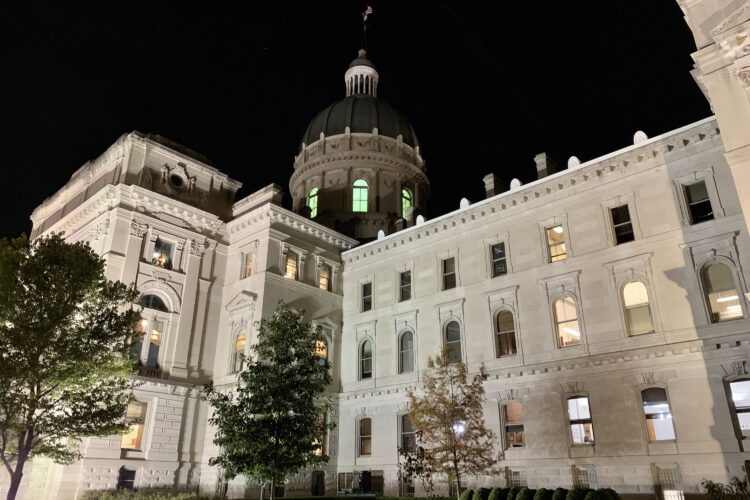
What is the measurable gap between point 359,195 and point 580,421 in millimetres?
28799

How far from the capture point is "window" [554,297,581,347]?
1097 inches

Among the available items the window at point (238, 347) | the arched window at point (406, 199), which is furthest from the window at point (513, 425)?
the arched window at point (406, 199)

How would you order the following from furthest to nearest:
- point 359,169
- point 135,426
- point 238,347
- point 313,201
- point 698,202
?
point 313,201
point 359,169
point 238,347
point 135,426
point 698,202

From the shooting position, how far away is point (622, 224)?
27672 millimetres

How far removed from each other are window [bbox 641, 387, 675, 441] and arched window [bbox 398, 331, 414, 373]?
13.2 metres

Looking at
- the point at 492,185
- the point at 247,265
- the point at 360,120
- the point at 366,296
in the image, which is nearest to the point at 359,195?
the point at 360,120

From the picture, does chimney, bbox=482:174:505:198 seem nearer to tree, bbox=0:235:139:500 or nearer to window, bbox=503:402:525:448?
window, bbox=503:402:525:448

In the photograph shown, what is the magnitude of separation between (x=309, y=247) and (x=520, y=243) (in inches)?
571

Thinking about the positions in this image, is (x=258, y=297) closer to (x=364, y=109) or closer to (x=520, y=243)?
(x=520, y=243)

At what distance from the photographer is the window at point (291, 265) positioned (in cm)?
3688

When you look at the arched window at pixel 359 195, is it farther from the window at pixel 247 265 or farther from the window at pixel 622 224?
the window at pixel 622 224

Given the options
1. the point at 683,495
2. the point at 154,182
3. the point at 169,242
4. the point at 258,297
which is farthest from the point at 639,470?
the point at 154,182

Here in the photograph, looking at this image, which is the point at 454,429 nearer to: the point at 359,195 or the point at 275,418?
the point at 275,418

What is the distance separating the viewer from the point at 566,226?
29469mm
